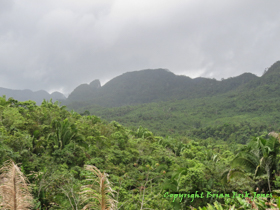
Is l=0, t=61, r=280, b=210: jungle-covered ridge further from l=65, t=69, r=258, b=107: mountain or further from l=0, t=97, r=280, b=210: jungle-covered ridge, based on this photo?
l=65, t=69, r=258, b=107: mountain

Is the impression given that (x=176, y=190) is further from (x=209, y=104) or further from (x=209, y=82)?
(x=209, y=82)

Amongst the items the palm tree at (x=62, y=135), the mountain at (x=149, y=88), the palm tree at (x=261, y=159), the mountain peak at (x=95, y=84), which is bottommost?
the palm tree at (x=261, y=159)

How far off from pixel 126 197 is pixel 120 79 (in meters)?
179

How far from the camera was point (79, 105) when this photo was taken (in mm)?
98688

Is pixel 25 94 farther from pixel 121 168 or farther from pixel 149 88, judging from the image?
pixel 121 168

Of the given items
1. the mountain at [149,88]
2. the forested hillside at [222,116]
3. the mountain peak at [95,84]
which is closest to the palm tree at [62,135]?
the forested hillside at [222,116]

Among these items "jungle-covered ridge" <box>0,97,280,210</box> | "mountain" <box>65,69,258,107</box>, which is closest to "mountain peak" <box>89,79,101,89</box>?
"mountain" <box>65,69,258,107</box>

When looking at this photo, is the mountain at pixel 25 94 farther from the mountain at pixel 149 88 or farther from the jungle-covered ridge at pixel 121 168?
the jungle-covered ridge at pixel 121 168

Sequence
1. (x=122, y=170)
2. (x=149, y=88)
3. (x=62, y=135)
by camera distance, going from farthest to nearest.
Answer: (x=149, y=88)
(x=62, y=135)
(x=122, y=170)

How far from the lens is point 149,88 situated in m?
167

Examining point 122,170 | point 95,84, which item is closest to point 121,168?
point 122,170

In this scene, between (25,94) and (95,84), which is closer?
(25,94)

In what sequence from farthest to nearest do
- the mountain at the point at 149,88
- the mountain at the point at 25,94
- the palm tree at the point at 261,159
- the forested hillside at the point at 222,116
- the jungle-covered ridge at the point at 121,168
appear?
the mountain at the point at 25,94 → the mountain at the point at 149,88 → the forested hillside at the point at 222,116 → the palm tree at the point at 261,159 → the jungle-covered ridge at the point at 121,168

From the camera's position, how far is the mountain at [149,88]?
128250mm
